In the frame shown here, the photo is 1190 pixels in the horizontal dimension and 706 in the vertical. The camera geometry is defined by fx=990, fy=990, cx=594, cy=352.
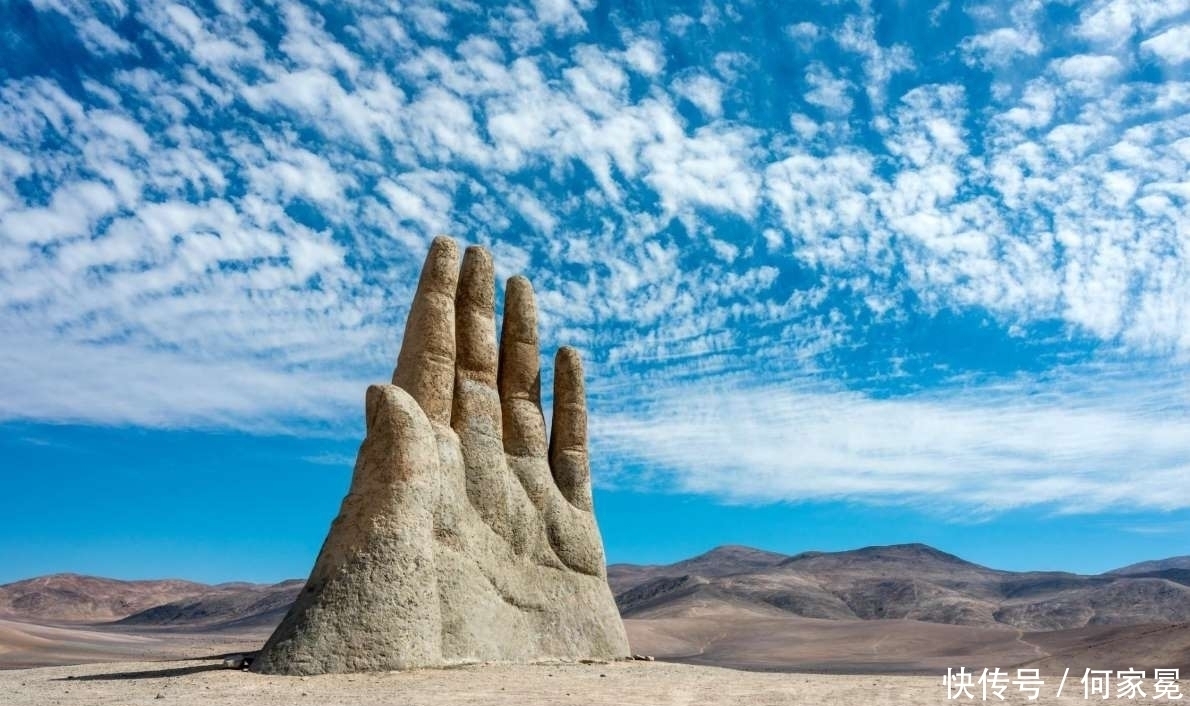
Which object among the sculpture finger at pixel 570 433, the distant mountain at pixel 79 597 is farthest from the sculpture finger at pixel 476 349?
the distant mountain at pixel 79 597

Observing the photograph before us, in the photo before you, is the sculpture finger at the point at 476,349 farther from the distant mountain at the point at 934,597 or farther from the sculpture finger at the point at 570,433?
the distant mountain at the point at 934,597

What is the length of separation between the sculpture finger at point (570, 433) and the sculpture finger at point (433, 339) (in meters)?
3.21

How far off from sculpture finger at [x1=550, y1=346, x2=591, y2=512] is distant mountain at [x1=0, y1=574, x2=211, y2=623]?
10146 cm

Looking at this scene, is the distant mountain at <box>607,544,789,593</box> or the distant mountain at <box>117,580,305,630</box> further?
the distant mountain at <box>607,544,789,593</box>

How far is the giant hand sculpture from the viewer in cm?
1387

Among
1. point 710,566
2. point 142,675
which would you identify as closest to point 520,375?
point 142,675

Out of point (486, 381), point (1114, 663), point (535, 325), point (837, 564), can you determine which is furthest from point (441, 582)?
point (837, 564)

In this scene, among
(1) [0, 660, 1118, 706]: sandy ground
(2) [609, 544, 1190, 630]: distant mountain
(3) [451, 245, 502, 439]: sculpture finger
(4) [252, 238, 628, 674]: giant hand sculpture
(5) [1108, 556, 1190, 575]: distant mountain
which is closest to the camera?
(1) [0, 660, 1118, 706]: sandy ground

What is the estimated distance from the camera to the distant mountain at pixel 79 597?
10875 centimetres

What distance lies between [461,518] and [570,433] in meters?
4.24

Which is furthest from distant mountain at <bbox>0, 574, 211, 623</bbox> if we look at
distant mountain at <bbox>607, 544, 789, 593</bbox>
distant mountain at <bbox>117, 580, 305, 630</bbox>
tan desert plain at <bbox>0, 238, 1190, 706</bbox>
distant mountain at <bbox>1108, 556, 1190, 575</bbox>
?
distant mountain at <bbox>1108, 556, 1190, 575</bbox>

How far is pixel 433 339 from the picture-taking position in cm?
1742

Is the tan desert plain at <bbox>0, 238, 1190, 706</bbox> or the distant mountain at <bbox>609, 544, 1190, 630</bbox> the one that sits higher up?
the distant mountain at <bbox>609, 544, 1190, 630</bbox>

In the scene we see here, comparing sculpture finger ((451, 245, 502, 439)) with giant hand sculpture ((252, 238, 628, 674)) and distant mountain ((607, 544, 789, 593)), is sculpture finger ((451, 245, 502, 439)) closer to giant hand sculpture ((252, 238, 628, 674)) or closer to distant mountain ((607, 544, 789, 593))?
giant hand sculpture ((252, 238, 628, 674))
